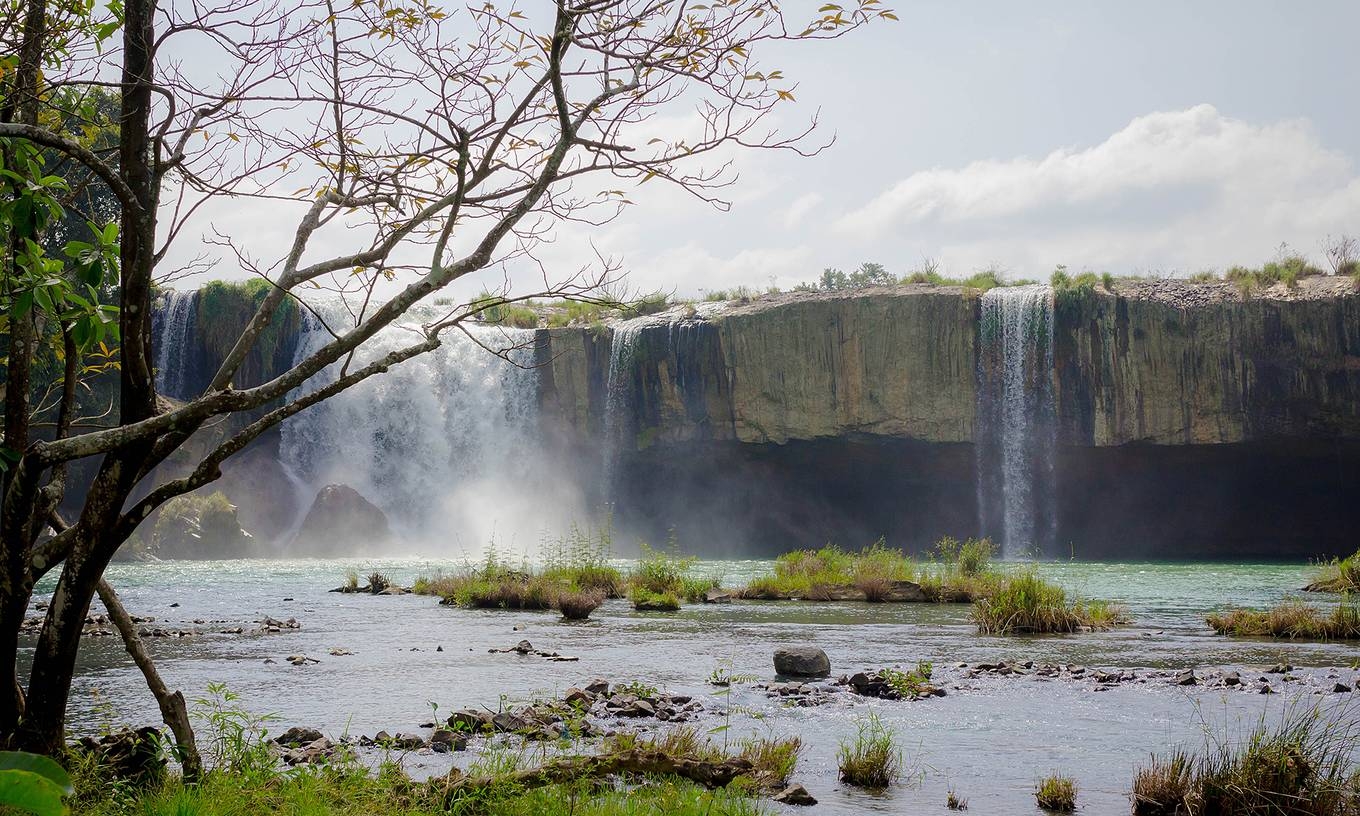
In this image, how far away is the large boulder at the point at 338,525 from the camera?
3916 centimetres

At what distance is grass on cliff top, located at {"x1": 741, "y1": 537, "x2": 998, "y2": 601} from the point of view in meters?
21.4

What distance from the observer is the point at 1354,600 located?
1895cm

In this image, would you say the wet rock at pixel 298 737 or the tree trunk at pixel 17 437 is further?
the wet rock at pixel 298 737

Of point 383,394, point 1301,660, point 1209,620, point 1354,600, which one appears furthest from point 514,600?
point 383,394

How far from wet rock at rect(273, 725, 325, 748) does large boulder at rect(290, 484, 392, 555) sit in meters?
32.6

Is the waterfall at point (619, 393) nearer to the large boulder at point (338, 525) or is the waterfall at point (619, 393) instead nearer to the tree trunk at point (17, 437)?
the large boulder at point (338, 525)

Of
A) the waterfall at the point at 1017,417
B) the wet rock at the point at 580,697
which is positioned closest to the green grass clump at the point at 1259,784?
the wet rock at the point at 580,697

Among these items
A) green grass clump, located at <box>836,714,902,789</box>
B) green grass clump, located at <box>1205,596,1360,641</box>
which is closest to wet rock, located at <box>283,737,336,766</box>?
green grass clump, located at <box>836,714,902,789</box>

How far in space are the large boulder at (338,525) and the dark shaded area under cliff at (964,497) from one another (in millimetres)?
9957

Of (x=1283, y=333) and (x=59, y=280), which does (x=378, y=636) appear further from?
(x=1283, y=333)

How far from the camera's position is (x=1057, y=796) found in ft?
21.0

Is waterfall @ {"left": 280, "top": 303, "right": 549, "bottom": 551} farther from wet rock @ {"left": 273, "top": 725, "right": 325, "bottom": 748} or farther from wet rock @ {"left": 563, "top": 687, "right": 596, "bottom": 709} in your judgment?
wet rock @ {"left": 273, "top": 725, "right": 325, "bottom": 748}

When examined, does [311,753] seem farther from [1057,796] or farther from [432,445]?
[432,445]

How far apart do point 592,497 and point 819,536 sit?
9.00 metres
